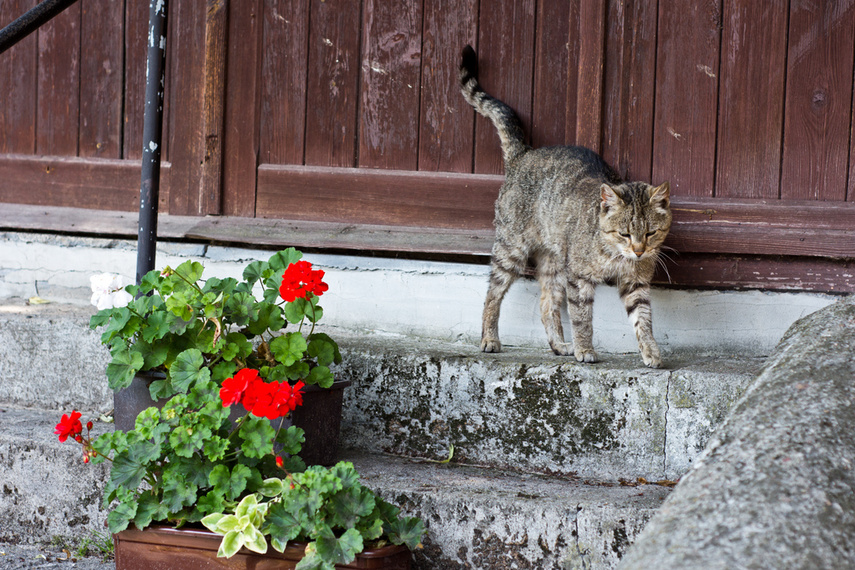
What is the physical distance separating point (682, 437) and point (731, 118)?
1.52 metres

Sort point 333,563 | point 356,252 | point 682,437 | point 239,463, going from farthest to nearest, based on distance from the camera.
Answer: point 356,252 < point 682,437 < point 239,463 < point 333,563

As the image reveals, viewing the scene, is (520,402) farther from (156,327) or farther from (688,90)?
(688,90)

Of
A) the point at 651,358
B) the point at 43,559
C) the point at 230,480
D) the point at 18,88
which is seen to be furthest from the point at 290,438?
the point at 18,88

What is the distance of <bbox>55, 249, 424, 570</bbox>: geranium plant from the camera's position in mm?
2010

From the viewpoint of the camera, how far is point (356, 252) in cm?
381

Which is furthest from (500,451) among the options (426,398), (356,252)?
(356,252)

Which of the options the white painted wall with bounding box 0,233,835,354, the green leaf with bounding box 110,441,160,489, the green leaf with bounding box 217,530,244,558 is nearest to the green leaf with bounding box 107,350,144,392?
the green leaf with bounding box 110,441,160,489

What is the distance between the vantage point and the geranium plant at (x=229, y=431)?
6.59ft

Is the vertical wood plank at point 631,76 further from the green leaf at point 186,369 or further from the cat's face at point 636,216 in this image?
the green leaf at point 186,369

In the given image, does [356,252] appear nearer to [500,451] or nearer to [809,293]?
[500,451]

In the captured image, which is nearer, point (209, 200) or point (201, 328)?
point (201, 328)

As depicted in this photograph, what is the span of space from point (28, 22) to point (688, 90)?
2637 millimetres

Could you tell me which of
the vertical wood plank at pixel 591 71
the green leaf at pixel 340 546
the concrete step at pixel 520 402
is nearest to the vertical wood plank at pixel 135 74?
the concrete step at pixel 520 402

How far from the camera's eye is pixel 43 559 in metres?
2.66
